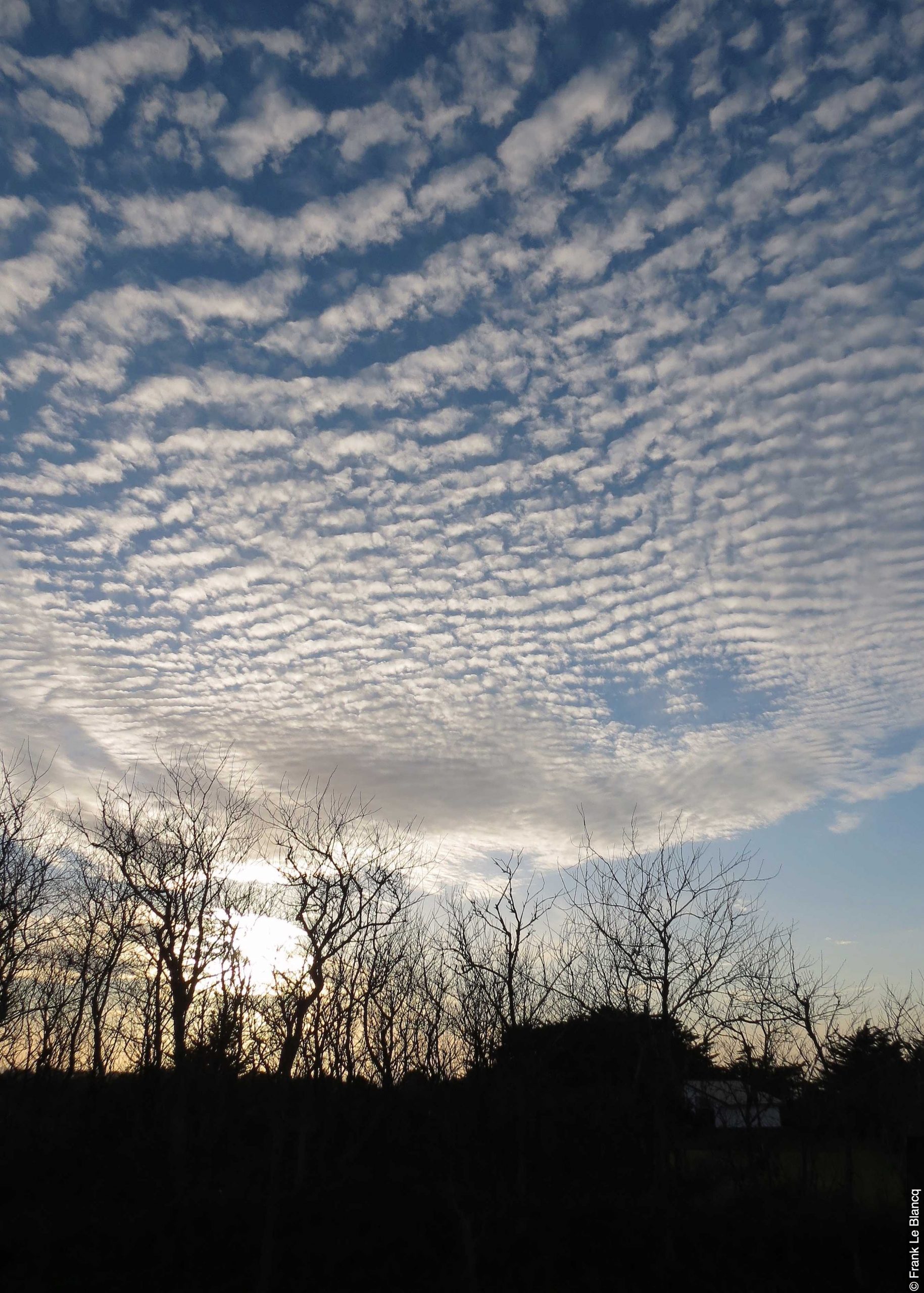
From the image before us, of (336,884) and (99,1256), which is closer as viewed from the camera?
(99,1256)

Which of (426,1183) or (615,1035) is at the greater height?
(615,1035)

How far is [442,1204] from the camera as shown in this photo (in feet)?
66.6

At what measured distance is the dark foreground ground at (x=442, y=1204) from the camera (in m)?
18.4

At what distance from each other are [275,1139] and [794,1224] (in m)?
12.5

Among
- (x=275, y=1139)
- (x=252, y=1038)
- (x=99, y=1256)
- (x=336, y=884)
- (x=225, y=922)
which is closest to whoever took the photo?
(x=275, y=1139)

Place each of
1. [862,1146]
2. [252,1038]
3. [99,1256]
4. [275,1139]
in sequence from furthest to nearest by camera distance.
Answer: [862,1146] → [252,1038] → [99,1256] → [275,1139]

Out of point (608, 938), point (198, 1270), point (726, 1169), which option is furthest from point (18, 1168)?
point (726, 1169)

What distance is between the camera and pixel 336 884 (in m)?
20.3

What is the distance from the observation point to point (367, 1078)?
24172 millimetres

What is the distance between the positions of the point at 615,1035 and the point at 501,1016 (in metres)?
5.63

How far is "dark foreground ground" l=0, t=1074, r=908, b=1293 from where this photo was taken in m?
18.4

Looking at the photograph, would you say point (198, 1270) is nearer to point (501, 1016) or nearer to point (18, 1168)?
point (18, 1168)

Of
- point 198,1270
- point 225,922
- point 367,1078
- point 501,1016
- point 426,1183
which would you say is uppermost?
point 225,922

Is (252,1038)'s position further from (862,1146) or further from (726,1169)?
(862,1146)
